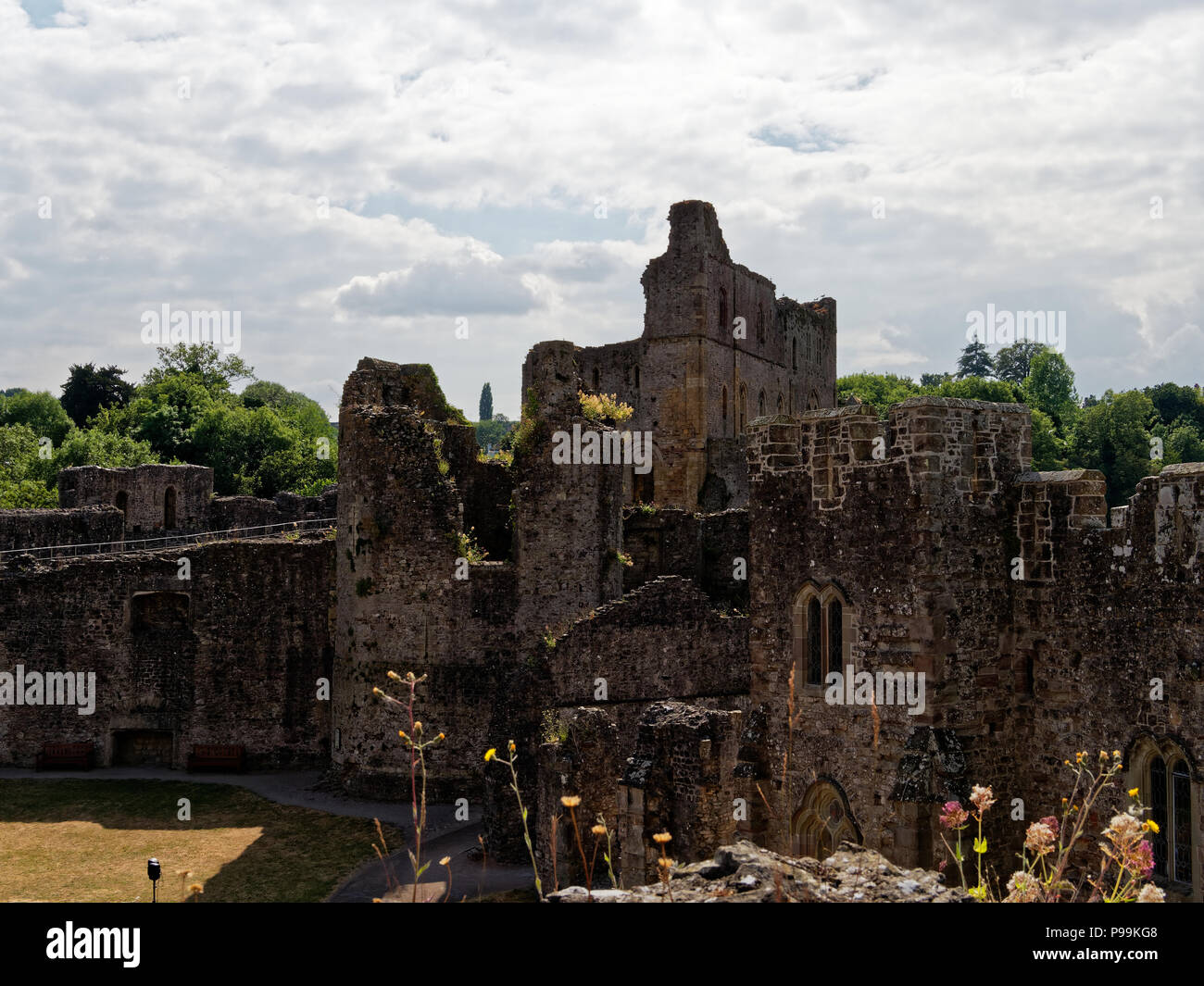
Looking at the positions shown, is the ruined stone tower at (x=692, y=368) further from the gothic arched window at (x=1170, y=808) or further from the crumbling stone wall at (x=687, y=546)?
the gothic arched window at (x=1170, y=808)

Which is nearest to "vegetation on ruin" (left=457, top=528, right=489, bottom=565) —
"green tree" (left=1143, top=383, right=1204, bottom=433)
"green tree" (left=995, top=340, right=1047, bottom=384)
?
"green tree" (left=1143, top=383, right=1204, bottom=433)

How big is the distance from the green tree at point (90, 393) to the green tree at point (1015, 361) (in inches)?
3533

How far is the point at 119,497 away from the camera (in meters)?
38.7

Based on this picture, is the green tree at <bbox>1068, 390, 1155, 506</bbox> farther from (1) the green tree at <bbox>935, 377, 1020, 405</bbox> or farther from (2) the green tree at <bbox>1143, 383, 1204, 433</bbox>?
(2) the green tree at <bbox>1143, 383, 1204, 433</bbox>

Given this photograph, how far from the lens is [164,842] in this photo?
22625 mm

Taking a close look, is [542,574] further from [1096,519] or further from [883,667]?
[1096,519]

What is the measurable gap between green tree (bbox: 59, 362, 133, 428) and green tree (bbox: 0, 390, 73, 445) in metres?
0.97

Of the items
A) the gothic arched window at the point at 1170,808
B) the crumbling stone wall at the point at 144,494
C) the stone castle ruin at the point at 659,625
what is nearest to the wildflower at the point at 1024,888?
the stone castle ruin at the point at 659,625

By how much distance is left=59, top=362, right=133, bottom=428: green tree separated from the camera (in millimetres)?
74000

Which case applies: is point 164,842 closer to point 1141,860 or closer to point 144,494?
point 144,494

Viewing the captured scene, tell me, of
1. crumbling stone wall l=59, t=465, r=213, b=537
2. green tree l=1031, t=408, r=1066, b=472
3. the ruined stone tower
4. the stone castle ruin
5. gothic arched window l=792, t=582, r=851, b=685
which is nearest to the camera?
the stone castle ruin

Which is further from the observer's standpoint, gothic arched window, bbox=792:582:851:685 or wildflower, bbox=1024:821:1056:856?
gothic arched window, bbox=792:582:851:685

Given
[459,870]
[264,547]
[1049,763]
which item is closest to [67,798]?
[264,547]

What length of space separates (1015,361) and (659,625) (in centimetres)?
11063
